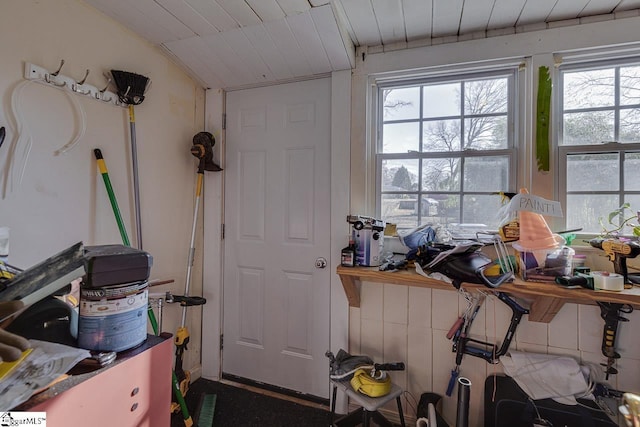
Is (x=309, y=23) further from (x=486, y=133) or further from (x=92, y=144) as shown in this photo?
(x=92, y=144)

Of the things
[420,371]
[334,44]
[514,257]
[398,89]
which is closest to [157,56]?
[334,44]

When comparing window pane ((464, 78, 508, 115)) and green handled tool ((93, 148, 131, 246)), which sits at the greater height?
window pane ((464, 78, 508, 115))

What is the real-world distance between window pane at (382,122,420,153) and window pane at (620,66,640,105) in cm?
99

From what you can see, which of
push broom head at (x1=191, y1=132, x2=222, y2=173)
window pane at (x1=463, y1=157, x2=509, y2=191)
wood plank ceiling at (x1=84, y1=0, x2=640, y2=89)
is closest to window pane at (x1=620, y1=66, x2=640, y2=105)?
wood plank ceiling at (x1=84, y1=0, x2=640, y2=89)

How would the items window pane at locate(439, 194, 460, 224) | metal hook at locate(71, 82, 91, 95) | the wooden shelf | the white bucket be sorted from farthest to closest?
window pane at locate(439, 194, 460, 224)
metal hook at locate(71, 82, 91, 95)
the wooden shelf
the white bucket

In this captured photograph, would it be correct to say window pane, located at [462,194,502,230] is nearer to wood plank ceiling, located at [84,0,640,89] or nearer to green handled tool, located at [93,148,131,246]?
Answer: wood plank ceiling, located at [84,0,640,89]

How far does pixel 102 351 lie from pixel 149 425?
27 centimetres

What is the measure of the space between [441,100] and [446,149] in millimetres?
300

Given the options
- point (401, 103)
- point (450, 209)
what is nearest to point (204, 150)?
point (401, 103)

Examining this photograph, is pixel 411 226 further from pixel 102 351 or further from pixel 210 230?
pixel 102 351

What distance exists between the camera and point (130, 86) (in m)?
1.49

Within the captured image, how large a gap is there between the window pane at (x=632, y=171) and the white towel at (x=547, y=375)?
91cm

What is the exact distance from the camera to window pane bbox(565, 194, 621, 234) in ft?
4.73

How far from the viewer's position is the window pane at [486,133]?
159 centimetres
